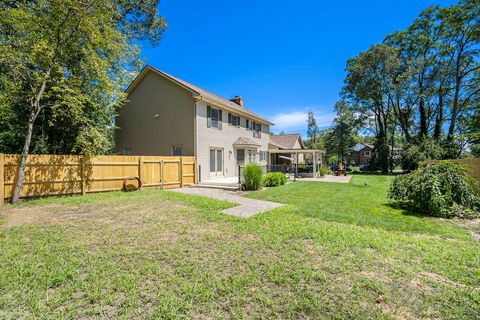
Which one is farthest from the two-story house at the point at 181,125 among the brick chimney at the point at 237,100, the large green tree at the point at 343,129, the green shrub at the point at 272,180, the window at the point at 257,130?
the large green tree at the point at 343,129

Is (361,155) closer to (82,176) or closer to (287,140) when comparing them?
(287,140)

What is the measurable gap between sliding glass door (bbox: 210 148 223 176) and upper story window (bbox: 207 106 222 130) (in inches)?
66.9

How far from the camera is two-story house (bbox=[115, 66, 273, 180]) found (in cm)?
1445

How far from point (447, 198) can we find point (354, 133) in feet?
111

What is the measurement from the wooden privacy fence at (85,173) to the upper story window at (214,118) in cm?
334

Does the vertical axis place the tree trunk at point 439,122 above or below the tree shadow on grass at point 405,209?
above

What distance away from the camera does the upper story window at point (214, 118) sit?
15.3 meters

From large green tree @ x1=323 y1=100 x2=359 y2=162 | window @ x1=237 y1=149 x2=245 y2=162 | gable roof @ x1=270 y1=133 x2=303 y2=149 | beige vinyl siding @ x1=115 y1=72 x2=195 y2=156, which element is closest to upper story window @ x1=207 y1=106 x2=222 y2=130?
beige vinyl siding @ x1=115 y1=72 x2=195 y2=156

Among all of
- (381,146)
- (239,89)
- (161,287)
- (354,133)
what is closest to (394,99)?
(381,146)

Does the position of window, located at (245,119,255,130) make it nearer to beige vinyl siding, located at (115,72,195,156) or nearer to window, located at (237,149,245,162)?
window, located at (237,149,245,162)

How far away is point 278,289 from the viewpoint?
278 centimetres

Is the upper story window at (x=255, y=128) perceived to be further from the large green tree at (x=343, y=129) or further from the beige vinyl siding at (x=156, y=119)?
the large green tree at (x=343, y=129)

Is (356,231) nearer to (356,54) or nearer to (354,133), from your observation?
(356,54)

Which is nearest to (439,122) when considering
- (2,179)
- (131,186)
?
(131,186)
